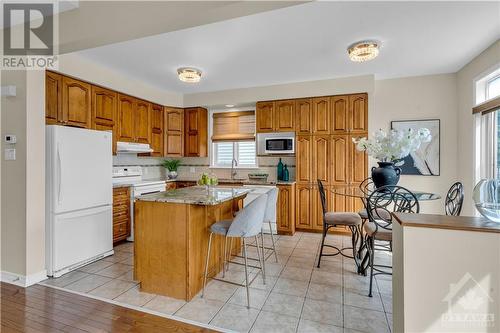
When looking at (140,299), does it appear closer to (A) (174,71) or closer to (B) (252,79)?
(A) (174,71)

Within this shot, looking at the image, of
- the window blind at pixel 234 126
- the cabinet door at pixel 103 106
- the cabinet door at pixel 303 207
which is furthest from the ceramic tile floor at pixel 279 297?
the window blind at pixel 234 126

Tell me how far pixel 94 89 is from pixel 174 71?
1.18 metres

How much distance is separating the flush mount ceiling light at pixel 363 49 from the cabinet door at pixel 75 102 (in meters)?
3.59

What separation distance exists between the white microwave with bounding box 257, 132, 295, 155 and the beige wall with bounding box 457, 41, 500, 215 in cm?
258

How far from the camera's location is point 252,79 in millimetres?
4277

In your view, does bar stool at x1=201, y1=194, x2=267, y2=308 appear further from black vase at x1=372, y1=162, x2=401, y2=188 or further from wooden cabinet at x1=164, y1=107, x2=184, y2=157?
wooden cabinet at x1=164, y1=107, x2=184, y2=157

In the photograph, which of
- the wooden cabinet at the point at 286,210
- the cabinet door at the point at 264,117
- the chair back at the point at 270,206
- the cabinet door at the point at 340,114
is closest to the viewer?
the chair back at the point at 270,206

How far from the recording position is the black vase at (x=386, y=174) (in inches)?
102

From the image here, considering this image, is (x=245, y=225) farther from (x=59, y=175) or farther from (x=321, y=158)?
(x=321, y=158)

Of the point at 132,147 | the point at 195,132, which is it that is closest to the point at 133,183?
the point at 132,147

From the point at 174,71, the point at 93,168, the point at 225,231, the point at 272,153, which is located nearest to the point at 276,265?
the point at 225,231

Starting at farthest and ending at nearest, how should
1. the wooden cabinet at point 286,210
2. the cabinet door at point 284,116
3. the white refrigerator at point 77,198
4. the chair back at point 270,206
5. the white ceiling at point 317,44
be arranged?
1. the cabinet door at point 284,116
2. the wooden cabinet at point 286,210
3. the chair back at point 270,206
4. the white refrigerator at point 77,198
5. the white ceiling at point 317,44

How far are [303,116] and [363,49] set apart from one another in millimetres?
1643

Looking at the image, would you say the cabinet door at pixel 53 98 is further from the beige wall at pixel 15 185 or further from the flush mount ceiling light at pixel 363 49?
the flush mount ceiling light at pixel 363 49
